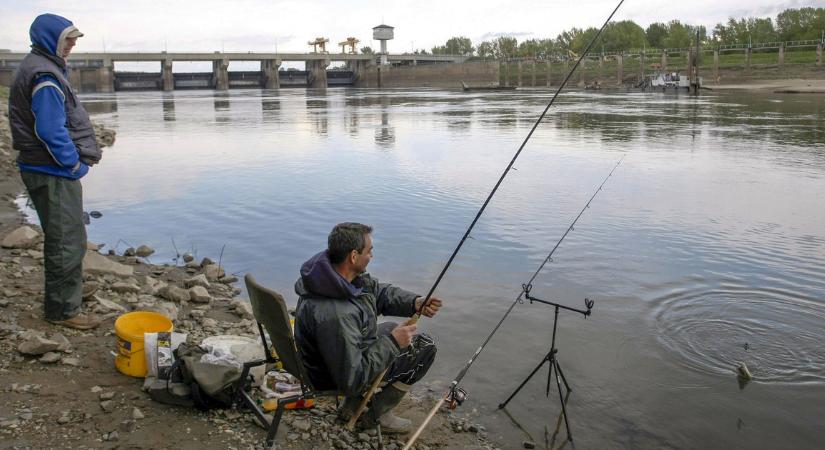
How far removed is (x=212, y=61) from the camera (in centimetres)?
10444

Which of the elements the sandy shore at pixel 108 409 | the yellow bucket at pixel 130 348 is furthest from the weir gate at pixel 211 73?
the yellow bucket at pixel 130 348

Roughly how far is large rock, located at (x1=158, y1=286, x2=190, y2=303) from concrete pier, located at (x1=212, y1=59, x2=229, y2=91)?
3782 inches

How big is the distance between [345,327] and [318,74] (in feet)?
352

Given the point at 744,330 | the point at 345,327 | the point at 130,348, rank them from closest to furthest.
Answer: the point at 345,327
the point at 130,348
the point at 744,330

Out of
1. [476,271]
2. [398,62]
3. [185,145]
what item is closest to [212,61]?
[398,62]

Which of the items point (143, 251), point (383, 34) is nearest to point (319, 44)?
point (383, 34)

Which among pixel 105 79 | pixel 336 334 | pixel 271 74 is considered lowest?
pixel 336 334

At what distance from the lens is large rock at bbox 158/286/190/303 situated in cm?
648

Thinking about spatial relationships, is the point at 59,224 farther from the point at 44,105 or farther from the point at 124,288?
the point at 124,288

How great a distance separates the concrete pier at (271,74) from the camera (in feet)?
339

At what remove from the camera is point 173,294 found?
6484mm

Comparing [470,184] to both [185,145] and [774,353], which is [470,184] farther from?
[185,145]

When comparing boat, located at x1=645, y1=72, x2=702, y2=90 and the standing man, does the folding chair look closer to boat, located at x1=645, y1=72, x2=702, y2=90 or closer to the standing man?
the standing man

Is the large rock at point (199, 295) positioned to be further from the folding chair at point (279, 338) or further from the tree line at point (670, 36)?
the tree line at point (670, 36)
